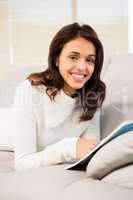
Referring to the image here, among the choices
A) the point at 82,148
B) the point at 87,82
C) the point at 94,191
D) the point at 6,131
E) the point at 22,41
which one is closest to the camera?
the point at 94,191

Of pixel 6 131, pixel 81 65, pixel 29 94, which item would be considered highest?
pixel 81 65

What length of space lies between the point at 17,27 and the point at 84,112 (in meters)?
1.98

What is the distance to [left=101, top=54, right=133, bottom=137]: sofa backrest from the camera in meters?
1.48

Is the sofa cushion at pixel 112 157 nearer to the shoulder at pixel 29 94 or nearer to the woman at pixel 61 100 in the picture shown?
the woman at pixel 61 100

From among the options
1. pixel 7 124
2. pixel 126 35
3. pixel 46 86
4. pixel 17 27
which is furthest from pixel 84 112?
pixel 17 27

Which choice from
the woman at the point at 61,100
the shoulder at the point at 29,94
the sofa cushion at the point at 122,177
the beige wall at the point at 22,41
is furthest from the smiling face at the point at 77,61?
the beige wall at the point at 22,41

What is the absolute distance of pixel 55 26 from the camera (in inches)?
125

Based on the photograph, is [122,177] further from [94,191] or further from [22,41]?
[22,41]

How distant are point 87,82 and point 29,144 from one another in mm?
357

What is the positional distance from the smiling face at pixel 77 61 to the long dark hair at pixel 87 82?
0.8 inches

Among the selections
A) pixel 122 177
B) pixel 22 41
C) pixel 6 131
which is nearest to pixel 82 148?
pixel 122 177

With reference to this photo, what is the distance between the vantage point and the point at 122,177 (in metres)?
0.84

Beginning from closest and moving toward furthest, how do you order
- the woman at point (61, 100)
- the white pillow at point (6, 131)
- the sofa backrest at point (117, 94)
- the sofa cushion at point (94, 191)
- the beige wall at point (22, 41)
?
the sofa cushion at point (94, 191) < the woman at point (61, 100) < the sofa backrest at point (117, 94) < the white pillow at point (6, 131) < the beige wall at point (22, 41)

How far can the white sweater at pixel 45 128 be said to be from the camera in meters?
1.25
